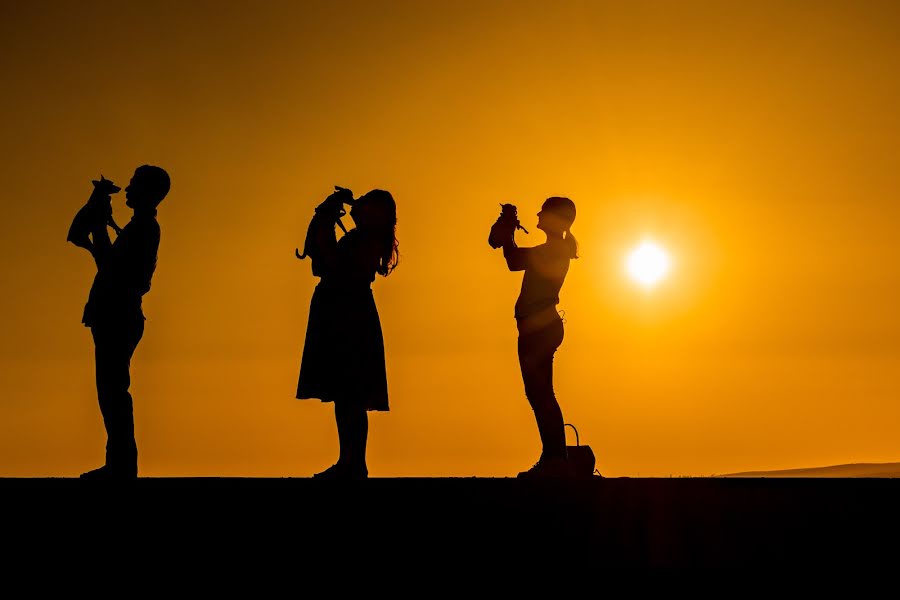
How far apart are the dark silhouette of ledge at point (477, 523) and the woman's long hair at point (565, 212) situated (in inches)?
127

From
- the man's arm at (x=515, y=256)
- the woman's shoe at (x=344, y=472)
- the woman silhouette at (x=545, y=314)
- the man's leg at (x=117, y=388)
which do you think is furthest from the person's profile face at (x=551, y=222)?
the man's leg at (x=117, y=388)

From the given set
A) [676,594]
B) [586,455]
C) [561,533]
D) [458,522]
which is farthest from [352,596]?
[586,455]

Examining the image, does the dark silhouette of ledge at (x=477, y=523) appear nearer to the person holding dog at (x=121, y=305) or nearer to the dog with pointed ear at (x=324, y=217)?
the person holding dog at (x=121, y=305)

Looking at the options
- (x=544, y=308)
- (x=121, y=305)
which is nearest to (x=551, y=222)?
(x=544, y=308)

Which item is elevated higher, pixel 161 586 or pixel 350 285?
pixel 350 285

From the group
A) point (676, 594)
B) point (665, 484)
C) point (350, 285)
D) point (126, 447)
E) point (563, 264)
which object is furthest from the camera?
point (563, 264)

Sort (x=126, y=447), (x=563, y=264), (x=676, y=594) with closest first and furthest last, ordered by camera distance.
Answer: (x=676, y=594) < (x=126, y=447) < (x=563, y=264)

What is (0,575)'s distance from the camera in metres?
6.89

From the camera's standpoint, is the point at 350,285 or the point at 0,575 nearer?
the point at 0,575

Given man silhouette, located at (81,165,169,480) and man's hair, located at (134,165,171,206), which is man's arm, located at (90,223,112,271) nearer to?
man silhouette, located at (81,165,169,480)

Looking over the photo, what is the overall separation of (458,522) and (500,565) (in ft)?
1.17

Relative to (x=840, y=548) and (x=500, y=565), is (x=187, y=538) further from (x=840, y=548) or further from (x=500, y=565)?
(x=840, y=548)

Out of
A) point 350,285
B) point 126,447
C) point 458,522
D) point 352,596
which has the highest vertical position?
point 350,285

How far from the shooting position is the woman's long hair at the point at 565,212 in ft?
32.8
